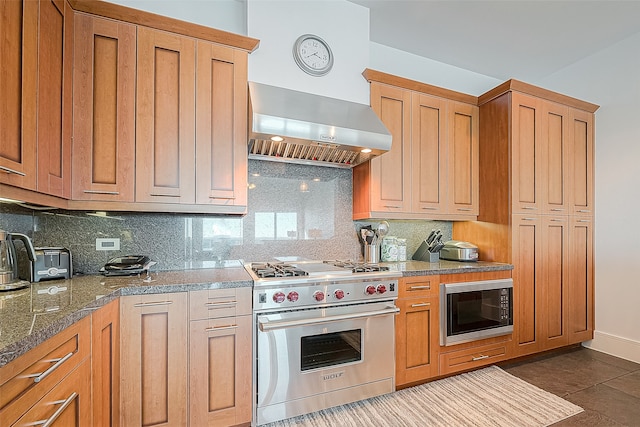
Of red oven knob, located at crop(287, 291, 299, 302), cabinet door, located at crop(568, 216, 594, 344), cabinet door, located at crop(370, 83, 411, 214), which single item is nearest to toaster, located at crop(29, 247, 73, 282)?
red oven knob, located at crop(287, 291, 299, 302)

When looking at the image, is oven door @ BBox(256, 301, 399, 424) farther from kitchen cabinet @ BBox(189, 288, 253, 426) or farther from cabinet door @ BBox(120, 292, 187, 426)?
cabinet door @ BBox(120, 292, 187, 426)

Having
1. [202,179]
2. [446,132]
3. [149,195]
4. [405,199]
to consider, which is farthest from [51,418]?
[446,132]

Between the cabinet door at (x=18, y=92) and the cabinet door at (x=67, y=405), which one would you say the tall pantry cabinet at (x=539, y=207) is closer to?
the cabinet door at (x=67, y=405)

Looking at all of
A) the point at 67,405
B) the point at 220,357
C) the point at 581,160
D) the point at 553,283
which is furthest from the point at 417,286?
the point at 581,160

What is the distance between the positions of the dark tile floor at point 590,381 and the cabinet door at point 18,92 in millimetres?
3210

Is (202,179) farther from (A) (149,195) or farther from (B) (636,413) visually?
(B) (636,413)

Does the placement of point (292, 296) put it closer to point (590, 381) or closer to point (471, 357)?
point (471, 357)

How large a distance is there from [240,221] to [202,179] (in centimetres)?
55

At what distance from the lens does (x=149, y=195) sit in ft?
6.43

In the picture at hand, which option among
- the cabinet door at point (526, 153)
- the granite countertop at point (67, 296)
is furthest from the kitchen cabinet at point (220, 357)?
the cabinet door at point (526, 153)

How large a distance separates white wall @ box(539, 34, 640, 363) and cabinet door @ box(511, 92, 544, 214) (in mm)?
852

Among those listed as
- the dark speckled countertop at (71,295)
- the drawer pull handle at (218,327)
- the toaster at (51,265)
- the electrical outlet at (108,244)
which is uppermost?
the electrical outlet at (108,244)

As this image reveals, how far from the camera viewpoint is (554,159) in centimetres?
306

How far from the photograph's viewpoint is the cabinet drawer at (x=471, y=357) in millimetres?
2514
